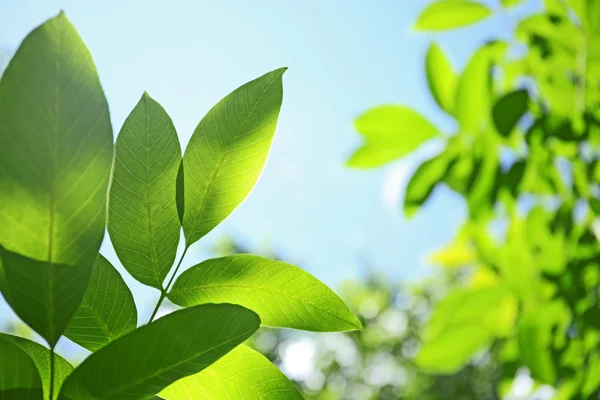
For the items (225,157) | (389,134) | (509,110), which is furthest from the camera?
Answer: (389,134)

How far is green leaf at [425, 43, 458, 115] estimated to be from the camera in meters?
1.49

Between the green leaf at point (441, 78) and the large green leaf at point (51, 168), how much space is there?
1323 mm

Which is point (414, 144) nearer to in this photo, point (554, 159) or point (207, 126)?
point (554, 159)

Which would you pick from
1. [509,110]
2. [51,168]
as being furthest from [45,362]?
[509,110]

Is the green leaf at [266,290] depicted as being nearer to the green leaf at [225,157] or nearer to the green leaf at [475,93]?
the green leaf at [225,157]

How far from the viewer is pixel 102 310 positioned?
1.15 ft

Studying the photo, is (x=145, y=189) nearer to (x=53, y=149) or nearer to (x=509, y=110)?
(x=53, y=149)

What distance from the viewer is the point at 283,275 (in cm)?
37

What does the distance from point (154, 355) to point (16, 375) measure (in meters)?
0.06

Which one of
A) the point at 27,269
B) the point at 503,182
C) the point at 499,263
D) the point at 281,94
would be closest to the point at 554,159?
the point at 503,182

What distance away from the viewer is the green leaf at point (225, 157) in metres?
0.36

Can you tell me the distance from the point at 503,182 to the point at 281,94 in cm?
114

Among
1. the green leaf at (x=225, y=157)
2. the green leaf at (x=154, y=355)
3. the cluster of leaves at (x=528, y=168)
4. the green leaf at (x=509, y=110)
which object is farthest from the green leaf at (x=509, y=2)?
the green leaf at (x=154, y=355)

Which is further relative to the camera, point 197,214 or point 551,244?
point 551,244
